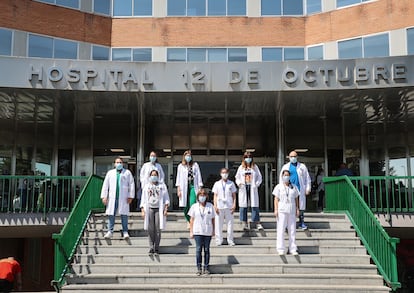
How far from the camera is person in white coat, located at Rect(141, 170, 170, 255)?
10375 mm

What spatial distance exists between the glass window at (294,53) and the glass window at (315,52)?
12.1 inches

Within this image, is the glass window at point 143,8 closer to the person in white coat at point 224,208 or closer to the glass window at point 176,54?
the glass window at point 176,54

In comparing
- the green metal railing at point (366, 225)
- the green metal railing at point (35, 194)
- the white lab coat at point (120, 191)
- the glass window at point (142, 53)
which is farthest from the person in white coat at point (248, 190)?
the glass window at point (142, 53)

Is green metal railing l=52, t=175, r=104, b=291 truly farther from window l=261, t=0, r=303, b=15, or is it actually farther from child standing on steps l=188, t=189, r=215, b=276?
window l=261, t=0, r=303, b=15

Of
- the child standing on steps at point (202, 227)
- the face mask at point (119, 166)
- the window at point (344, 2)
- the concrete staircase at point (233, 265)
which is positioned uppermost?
the window at point (344, 2)

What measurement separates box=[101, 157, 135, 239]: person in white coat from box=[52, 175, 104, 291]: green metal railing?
26.1 inches

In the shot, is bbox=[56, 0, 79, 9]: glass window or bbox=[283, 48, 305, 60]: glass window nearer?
bbox=[56, 0, 79, 9]: glass window

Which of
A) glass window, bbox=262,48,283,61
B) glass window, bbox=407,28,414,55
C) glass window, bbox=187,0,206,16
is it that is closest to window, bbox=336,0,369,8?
glass window, bbox=407,28,414,55

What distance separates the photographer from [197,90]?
15492 millimetres

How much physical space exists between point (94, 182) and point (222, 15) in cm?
1196

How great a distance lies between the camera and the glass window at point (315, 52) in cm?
2231

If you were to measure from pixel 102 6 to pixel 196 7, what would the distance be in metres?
4.20

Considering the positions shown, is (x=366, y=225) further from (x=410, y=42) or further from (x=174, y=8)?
(x=174, y=8)

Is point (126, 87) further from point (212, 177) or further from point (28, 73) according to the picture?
point (212, 177)
